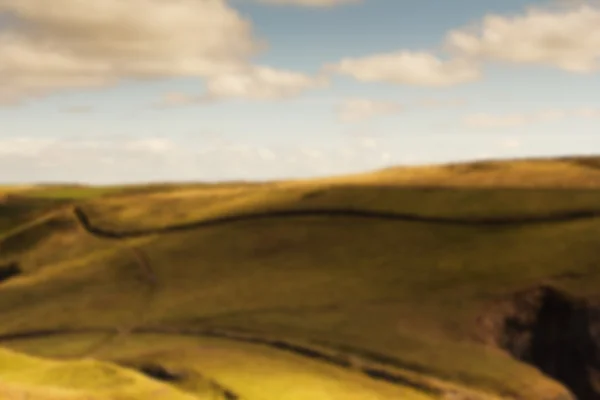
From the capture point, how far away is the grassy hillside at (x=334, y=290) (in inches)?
2222

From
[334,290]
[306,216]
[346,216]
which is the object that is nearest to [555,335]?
[334,290]

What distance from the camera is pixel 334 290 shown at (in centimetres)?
7744

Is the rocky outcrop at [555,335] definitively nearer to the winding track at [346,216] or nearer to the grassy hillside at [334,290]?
the grassy hillside at [334,290]

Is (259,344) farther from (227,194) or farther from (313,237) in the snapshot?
(227,194)

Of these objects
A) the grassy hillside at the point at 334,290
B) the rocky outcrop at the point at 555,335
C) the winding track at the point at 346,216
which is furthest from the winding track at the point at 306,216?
the rocky outcrop at the point at 555,335

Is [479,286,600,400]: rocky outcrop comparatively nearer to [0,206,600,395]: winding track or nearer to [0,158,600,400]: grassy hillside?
[0,158,600,400]: grassy hillside

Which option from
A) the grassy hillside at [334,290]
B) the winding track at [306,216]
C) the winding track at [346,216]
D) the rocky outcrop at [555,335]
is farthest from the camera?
the winding track at [346,216]

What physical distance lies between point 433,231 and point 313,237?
1432cm

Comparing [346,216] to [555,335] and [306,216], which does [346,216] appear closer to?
[306,216]

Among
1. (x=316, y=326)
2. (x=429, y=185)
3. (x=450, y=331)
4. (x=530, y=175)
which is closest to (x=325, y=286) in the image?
(x=316, y=326)

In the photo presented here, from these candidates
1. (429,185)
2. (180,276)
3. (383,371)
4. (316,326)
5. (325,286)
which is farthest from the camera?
(429,185)

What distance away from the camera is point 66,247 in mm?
109125

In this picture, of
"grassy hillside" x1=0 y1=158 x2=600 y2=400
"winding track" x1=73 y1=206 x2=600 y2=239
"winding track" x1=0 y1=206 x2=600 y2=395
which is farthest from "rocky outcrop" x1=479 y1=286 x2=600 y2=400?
"winding track" x1=73 y1=206 x2=600 y2=239

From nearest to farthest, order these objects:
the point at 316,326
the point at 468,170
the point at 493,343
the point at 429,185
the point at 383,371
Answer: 1. the point at 383,371
2. the point at 493,343
3. the point at 316,326
4. the point at 429,185
5. the point at 468,170
